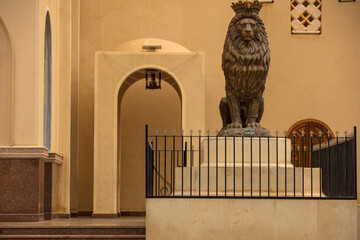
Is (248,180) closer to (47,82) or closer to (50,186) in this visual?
(50,186)

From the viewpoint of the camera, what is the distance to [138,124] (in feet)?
67.5

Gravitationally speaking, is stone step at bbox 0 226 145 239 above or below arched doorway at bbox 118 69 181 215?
below

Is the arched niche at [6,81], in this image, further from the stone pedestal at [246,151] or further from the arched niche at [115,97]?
the stone pedestal at [246,151]

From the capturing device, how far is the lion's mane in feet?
43.2

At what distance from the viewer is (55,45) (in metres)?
17.1

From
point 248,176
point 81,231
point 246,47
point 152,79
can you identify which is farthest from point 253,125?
point 152,79

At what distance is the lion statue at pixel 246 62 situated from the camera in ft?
43.1

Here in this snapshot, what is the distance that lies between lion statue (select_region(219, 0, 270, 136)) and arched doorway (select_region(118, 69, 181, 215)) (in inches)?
271

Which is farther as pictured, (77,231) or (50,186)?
(50,186)

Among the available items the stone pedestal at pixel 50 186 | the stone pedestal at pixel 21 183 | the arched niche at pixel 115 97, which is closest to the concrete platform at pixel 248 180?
the stone pedestal at pixel 21 183

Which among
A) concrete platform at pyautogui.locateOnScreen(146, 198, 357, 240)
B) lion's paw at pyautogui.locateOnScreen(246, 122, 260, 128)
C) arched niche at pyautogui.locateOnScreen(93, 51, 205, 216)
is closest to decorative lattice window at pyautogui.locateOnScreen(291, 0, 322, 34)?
arched niche at pyautogui.locateOnScreen(93, 51, 205, 216)

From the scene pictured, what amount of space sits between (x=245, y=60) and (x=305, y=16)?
8.11 m

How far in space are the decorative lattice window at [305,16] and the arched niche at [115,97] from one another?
395cm

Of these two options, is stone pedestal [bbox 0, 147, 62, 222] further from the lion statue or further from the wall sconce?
the wall sconce
